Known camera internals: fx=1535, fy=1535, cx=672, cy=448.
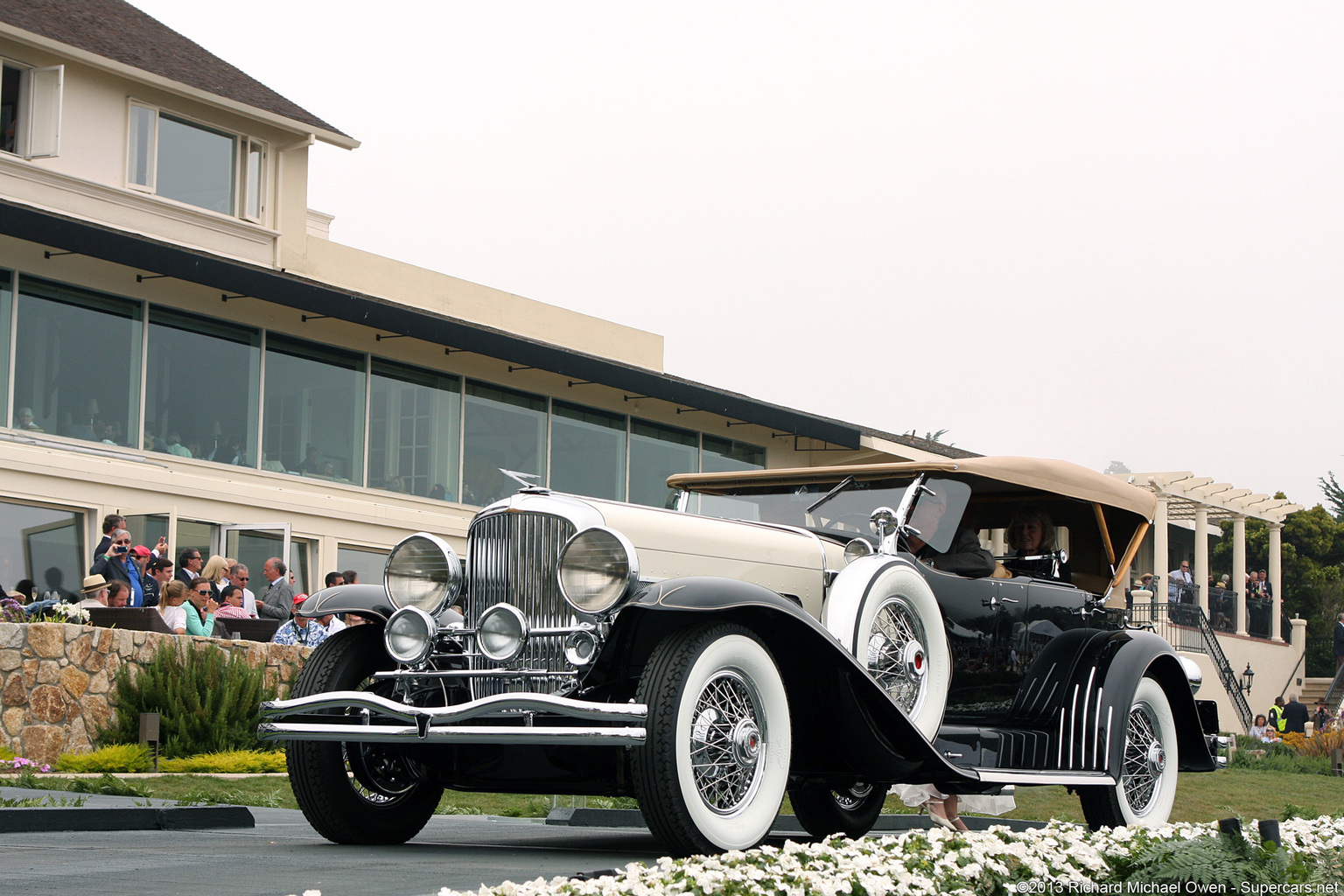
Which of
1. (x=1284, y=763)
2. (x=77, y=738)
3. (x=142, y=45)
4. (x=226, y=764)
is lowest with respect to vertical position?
(x=1284, y=763)

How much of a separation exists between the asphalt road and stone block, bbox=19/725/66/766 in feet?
12.5

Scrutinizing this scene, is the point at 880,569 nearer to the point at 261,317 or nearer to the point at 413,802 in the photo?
the point at 413,802

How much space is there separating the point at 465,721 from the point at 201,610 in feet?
30.3

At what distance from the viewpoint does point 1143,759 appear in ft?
28.7

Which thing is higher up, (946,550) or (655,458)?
(655,458)

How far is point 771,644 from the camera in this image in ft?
22.1

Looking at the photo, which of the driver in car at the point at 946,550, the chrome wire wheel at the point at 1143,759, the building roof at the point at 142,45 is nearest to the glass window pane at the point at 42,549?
the building roof at the point at 142,45

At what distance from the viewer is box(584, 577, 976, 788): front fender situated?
6.17 metres

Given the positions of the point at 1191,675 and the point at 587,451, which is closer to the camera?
the point at 1191,675

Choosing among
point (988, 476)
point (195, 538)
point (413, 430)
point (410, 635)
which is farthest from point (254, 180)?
point (410, 635)

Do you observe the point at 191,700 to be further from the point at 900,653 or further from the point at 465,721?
the point at 900,653

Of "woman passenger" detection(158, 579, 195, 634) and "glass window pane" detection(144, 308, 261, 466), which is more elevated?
"glass window pane" detection(144, 308, 261, 466)

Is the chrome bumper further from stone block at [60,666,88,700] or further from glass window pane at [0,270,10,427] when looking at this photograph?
glass window pane at [0,270,10,427]

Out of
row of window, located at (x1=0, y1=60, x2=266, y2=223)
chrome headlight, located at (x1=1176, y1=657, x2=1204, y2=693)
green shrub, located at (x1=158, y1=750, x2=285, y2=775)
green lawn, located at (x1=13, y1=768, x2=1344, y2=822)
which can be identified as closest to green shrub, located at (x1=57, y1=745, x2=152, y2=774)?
green shrub, located at (x1=158, y1=750, x2=285, y2=775)
